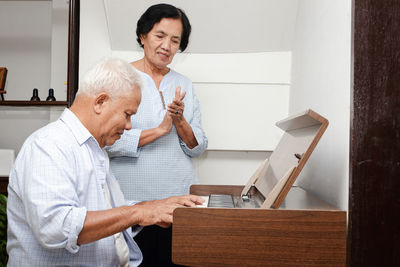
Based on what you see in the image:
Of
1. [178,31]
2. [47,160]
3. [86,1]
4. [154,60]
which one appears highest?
[86,1]

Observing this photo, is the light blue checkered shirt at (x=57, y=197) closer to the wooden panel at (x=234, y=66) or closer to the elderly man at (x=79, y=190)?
the elderly man at (x=79, y=190)

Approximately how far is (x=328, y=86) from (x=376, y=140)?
460mm

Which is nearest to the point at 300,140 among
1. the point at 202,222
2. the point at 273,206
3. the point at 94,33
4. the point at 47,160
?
the point at 273,206

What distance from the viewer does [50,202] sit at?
93 cm

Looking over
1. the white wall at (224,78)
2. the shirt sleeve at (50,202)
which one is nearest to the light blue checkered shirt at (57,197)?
the shirt sleeve at (50,202)

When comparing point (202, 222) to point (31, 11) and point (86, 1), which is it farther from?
point (31, 11)

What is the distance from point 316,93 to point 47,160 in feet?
3.56

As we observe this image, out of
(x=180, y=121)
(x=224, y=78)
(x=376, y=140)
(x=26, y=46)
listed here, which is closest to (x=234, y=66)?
(x=224, y=78)

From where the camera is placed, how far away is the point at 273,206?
107 cm

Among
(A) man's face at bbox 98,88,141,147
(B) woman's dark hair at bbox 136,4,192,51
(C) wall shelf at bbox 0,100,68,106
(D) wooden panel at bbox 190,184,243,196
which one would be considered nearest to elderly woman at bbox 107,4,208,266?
(B) woman's dark hair at bbox 136,4,192,51

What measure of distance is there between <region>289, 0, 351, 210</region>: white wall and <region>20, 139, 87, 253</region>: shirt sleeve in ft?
2.42

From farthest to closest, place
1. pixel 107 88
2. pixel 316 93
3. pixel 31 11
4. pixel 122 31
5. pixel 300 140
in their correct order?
pixel 31 11 < pixel 122 31 < pixel 316 93 < pixel 300 140 < pixel 107 88

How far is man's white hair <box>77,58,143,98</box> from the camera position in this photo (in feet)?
3.68

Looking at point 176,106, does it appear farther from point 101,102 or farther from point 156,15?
point 101,102
